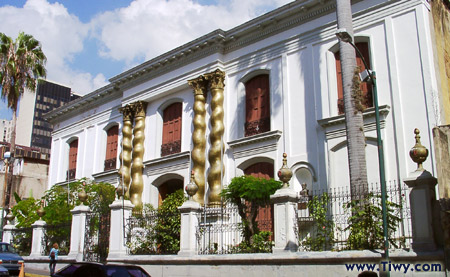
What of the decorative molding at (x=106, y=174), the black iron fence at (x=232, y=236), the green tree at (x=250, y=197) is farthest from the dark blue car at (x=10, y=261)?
the decorative molding at (x=106, y=174)

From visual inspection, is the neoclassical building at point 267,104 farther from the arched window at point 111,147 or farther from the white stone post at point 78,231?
the white stone post at point 78,231

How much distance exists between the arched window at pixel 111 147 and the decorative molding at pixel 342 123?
14170 millimetres

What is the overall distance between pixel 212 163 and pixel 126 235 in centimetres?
554

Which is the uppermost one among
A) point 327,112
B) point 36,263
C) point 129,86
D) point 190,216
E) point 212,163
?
point 129,86

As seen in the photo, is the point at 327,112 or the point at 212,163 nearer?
the point at 327,112

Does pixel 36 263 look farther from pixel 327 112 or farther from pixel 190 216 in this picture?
pixel 327 112

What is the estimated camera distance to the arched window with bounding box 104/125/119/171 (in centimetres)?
2824


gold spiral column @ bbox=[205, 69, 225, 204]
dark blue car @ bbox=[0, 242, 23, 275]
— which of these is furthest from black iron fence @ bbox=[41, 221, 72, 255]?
gold spiral column @ bbox=[205, 69, 225, 204]

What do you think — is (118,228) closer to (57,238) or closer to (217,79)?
(57,238)

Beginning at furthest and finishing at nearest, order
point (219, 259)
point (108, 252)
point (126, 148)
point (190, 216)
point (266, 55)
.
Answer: point (126, 148) → point (266, 55) → point (108, 252) → point (190, 216) → point (219, 259)

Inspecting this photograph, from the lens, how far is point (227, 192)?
16.8 metres

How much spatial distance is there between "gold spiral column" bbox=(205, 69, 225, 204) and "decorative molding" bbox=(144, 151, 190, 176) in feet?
6.30

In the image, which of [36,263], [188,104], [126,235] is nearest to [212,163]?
[188,104]

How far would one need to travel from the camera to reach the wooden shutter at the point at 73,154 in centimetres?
3172
